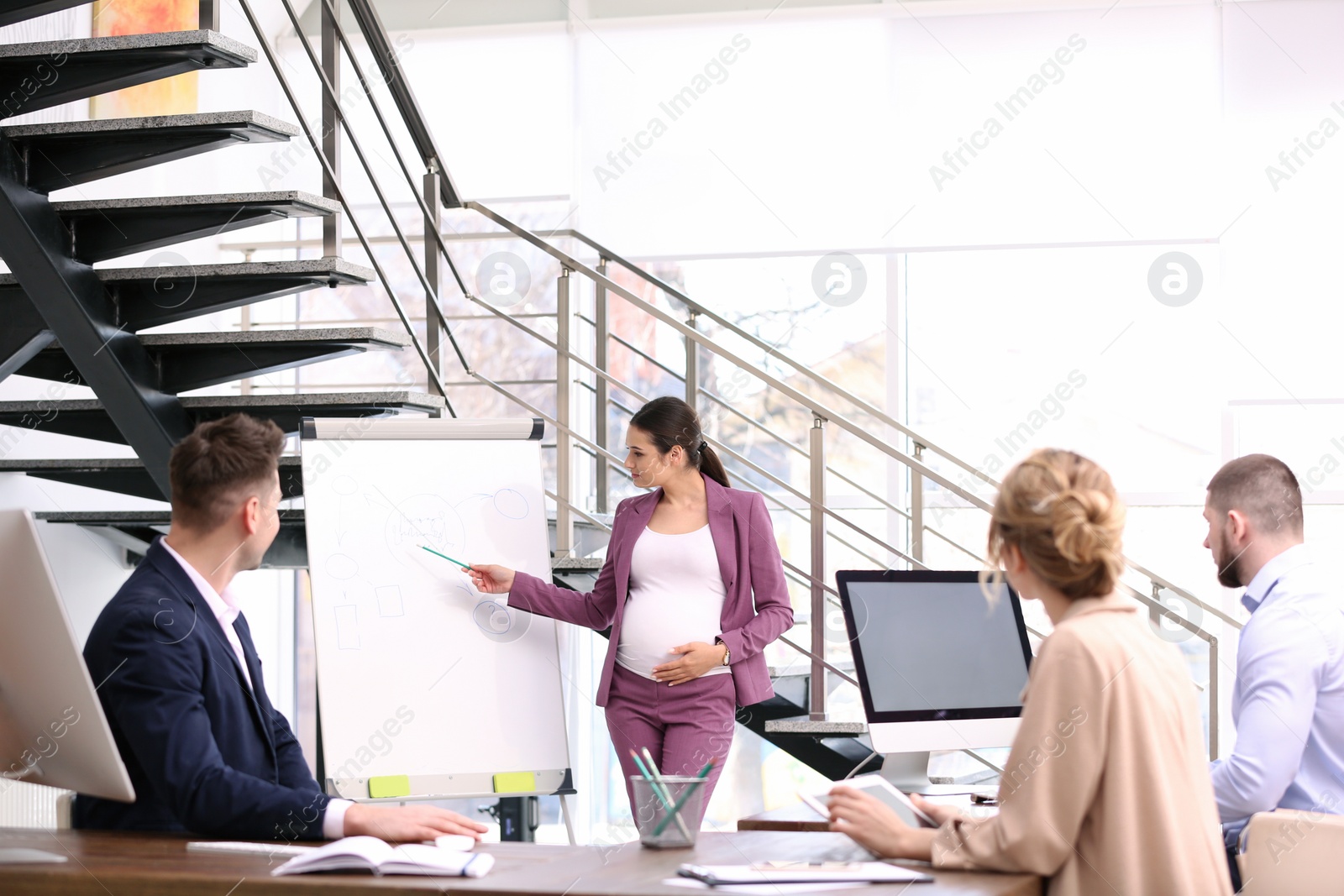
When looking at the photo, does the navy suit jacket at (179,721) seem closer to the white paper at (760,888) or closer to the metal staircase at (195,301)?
the white paper at (760,888)

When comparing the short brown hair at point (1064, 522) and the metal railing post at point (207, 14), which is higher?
the metal railing post at point (207, 14)

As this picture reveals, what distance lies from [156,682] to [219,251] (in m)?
4.08

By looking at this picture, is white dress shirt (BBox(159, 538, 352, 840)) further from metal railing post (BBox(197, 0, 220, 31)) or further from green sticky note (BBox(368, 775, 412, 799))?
metal railing post (BBox(197, 0, 220, 31))

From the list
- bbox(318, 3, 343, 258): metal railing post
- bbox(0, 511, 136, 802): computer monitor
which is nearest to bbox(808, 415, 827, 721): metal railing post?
bbox(318, 3, 343, 258): metal railing post

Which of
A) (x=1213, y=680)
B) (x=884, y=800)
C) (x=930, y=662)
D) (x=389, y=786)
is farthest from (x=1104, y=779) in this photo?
(x=1213, y=680)

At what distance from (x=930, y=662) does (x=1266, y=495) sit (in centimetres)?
69

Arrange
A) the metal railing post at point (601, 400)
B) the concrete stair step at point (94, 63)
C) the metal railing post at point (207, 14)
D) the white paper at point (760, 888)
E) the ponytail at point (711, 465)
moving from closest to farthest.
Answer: the white paper at point (760, 888) → the concrete stair step at point (94, 63) → the metal railing post at point (207, 14) → the ponytail at point (711, 465) → the metal railing post at point (601, 400)

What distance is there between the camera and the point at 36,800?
3852mm

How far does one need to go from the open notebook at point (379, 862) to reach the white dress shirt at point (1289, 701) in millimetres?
1265

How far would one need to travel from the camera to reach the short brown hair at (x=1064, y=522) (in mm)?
1399

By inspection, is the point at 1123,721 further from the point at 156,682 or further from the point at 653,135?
the point at 653,135

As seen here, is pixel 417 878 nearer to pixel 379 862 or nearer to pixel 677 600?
pixel 379 862

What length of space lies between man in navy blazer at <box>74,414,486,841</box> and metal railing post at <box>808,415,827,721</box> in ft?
4.92

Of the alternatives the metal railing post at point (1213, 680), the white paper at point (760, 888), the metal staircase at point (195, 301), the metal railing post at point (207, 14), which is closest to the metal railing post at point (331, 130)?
the metal staircase at point (195, 301)
